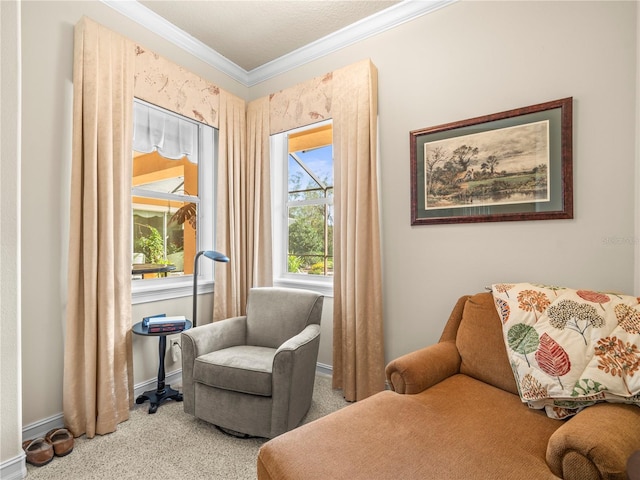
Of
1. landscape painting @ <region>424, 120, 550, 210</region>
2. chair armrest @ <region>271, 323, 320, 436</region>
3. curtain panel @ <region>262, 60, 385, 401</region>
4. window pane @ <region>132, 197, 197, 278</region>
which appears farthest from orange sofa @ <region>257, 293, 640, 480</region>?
window pane @ <region>132, 197, 197, 278</region>

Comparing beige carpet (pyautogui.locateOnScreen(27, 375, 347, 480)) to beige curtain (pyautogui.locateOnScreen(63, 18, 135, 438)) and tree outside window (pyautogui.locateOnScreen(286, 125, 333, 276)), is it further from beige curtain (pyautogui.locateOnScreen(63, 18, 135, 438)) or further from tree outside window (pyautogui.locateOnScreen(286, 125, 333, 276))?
tree outside window (pyautogui.locateOnScreen(286, 125, 333, 276))

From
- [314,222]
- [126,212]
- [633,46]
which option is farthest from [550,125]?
[126,212]

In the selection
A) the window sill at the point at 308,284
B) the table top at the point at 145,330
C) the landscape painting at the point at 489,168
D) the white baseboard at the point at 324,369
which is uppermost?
the landscape painting at the point at 489,168

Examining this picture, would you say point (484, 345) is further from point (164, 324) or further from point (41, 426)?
point (41, 426)

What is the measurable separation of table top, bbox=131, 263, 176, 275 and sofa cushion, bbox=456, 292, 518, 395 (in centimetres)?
224

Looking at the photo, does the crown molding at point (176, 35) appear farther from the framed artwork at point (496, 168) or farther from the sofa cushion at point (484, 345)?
the sofa cushion at point (484, 345)

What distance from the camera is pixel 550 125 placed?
1.85 metres

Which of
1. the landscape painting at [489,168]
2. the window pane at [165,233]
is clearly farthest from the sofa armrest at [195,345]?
the landscape painting at [489,168]

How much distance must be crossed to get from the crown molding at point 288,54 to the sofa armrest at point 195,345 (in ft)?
7.40

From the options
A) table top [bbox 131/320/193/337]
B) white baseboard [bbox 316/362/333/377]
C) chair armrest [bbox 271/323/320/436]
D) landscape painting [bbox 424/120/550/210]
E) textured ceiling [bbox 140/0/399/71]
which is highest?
textured ceiling [bbox 140/0/399/71]

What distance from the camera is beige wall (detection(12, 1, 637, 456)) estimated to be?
1.71 meters

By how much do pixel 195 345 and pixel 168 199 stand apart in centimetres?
133

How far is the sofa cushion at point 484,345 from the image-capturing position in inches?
61.4

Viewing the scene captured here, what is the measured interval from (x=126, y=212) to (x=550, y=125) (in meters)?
2.66
